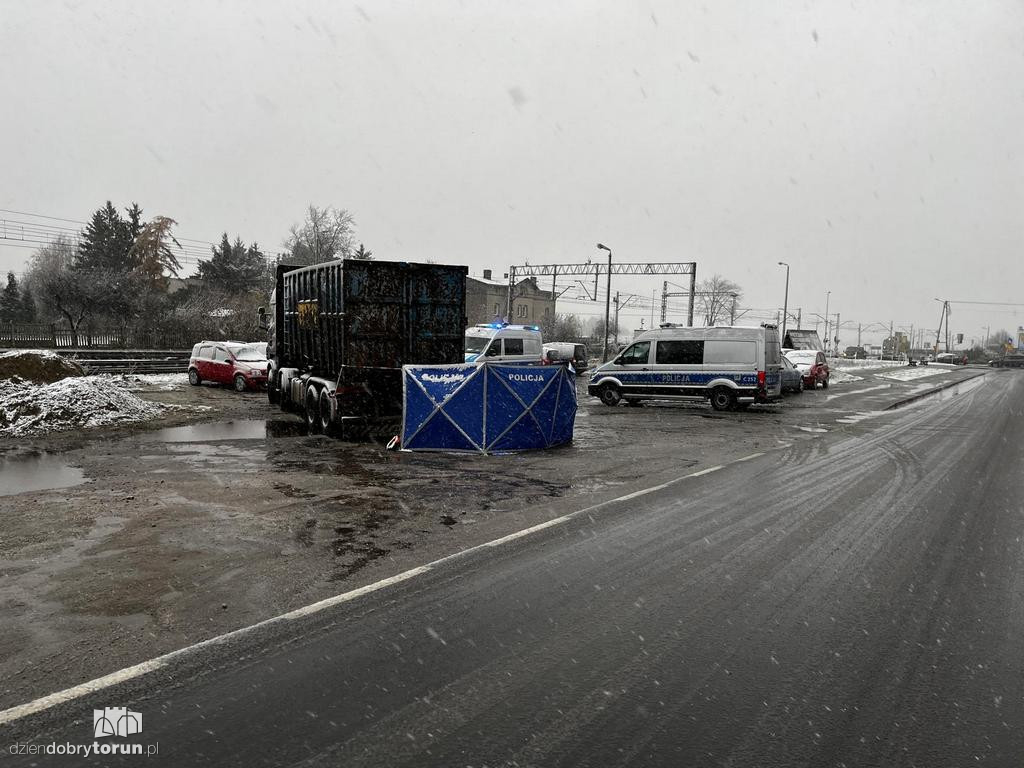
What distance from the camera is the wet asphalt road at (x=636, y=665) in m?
3.29

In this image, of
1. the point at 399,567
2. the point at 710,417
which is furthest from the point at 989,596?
the point at 710,417

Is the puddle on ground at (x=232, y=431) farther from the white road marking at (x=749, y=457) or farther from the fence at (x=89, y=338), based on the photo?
the fence at (x=89, y=338)

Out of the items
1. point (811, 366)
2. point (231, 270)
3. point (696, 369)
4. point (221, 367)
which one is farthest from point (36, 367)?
point (231, 270)

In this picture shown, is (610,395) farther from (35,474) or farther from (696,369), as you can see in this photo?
(35,474)

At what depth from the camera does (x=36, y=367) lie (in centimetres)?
1653

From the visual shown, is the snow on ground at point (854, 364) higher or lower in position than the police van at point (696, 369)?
lower

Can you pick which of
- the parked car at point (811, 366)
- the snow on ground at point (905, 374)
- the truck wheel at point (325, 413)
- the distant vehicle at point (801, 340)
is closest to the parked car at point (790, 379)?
the parked car at point (811, 366)

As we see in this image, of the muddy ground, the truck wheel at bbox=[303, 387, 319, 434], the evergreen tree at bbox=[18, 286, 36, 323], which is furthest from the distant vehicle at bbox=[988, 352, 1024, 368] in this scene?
the evergreen tree at bbox=[18, 286, 36, 323]

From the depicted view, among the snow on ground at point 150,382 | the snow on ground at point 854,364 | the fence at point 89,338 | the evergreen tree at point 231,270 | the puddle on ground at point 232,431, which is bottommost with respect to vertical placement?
the snow on ground at point 854,364

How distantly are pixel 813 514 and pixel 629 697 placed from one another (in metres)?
4.85

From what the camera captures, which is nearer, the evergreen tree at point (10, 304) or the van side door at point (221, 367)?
the van side door at point (221, 367)

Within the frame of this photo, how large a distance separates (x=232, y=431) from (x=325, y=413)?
218 cm

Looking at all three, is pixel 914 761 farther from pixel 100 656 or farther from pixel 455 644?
pixel 100 656

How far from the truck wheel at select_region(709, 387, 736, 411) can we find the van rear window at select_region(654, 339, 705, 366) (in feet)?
3.01
